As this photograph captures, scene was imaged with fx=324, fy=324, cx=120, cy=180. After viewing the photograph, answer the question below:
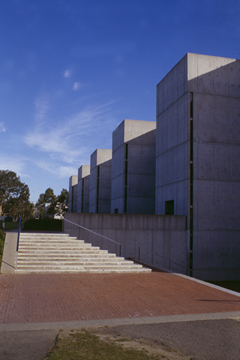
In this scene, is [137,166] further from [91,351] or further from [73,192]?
[73,192]

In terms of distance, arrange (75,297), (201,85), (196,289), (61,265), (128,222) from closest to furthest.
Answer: (75,297) < (196,289) < (61,265) < (128,222) < (201,85)

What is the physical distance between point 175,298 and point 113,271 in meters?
4.83

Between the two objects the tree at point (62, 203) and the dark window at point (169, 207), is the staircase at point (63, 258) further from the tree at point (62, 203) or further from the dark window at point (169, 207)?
the tree at point (62, 203)

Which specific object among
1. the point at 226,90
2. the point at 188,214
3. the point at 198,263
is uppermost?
the point at 226,90

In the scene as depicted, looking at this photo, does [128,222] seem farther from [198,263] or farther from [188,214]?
[198,263]

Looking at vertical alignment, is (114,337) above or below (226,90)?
below

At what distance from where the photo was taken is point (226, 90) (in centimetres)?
2544

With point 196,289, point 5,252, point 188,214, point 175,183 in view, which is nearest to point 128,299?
point 196,289

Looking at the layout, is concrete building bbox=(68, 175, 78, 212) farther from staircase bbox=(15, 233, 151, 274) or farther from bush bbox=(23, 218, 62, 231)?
staircase bbox=(15, 233, 151, 274)

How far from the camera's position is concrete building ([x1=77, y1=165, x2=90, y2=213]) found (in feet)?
200

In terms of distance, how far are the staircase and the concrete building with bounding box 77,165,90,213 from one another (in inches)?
1703

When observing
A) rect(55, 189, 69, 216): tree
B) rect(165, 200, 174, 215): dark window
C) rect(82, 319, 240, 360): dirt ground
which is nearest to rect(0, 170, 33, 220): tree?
rect(55, 189, 69, 216): tree

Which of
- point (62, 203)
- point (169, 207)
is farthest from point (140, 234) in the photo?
point (62, 203)

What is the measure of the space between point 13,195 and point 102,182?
46371 mm
